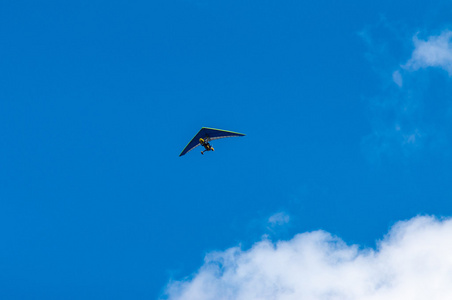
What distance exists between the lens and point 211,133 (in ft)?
292

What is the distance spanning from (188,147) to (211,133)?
4620mm

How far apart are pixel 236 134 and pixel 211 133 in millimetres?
3585

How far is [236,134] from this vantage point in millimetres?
87750

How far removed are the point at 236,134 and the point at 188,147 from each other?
25.9 feet

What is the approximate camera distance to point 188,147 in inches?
3617
